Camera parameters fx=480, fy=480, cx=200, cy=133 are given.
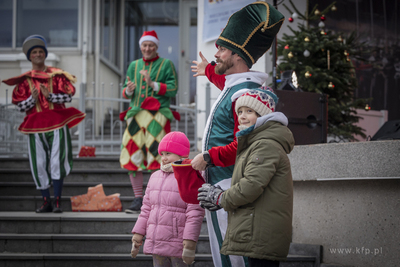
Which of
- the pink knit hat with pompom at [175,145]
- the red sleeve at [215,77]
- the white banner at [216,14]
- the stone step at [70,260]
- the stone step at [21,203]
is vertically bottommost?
the stone step at [70,260]

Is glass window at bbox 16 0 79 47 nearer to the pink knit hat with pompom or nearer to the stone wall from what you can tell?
the stone wall

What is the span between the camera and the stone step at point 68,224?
185 inches

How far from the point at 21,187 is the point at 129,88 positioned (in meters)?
2.22

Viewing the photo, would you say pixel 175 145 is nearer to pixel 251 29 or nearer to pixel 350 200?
pixel 251 29

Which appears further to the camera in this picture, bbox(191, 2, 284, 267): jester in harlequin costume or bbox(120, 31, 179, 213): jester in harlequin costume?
bbox(120, 31, 179, 213): jester in harlequin costume

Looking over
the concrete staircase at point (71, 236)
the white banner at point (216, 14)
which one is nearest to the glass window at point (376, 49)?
the white banner at point (216, 14)

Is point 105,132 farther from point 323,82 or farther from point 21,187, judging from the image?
point 323,82

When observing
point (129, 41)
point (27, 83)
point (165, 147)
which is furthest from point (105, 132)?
point (165, 147)

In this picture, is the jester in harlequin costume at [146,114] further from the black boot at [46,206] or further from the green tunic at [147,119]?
the black boot at [46,206]

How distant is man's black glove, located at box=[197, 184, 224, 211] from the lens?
7.71 ft

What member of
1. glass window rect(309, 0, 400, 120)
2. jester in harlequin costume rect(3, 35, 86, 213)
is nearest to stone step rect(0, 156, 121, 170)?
jester in harlequin costume rect(3, 35, 86, 213)

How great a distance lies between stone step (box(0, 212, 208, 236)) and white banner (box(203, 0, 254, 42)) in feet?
16.0

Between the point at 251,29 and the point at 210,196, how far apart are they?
3.11 feet

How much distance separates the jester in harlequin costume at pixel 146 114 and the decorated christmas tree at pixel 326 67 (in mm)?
2177
